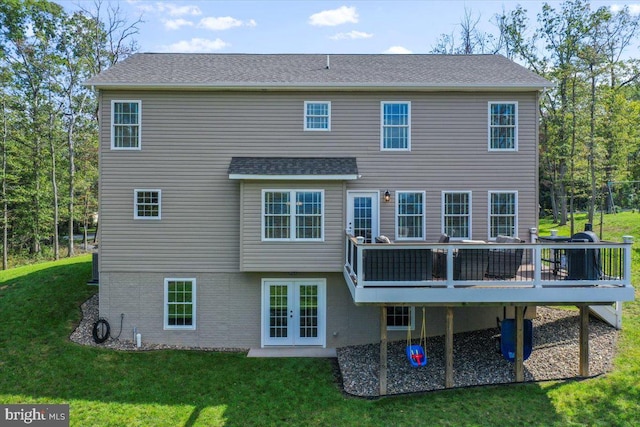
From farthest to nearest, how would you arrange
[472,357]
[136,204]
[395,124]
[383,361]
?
1. [395,124]
2. [136,204]
3. [472,357]
4. [383,361]

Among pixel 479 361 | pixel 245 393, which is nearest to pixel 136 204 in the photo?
pixel 245 393

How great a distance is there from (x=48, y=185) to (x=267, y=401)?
1023 inches

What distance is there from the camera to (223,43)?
1700cm

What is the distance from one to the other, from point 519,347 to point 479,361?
128cm

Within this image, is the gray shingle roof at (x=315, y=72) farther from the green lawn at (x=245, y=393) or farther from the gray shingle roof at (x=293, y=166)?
the green lawn at (x=245, y=393)

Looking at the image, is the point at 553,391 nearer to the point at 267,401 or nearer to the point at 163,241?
the point at 267,401

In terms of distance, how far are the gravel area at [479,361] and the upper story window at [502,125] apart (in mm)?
5509

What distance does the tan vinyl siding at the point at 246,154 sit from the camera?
10.8 metres

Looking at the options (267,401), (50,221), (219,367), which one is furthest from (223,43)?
(50,221)

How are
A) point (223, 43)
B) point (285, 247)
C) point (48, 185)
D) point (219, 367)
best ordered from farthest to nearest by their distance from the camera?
point (48, 185), point (223, 43), point (285, 247), point (219, 367)

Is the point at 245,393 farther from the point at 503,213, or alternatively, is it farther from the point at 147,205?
the point at 503,213

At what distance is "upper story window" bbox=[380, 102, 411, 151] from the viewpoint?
10891 mm

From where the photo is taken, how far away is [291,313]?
10.9 m

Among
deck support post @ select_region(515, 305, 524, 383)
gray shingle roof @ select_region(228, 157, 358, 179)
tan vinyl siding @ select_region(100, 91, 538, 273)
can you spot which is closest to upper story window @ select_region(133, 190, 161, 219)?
tan vinyl siding @ select_region(100, 91, 538, 273)
